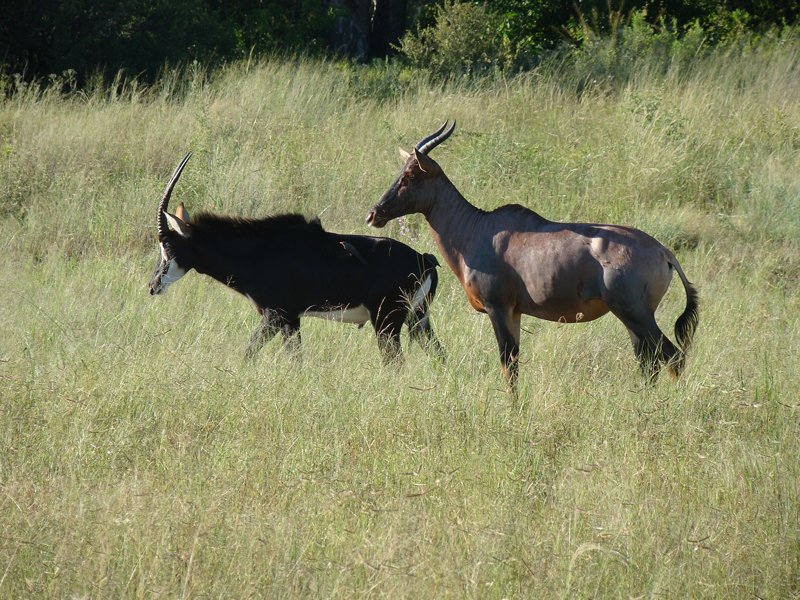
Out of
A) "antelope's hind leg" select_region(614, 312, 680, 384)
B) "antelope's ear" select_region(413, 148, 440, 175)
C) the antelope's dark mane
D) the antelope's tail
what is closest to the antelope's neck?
"antelope's ear" select_region(413, 148, 440, 175)

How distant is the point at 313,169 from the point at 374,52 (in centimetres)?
1104

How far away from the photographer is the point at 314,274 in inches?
339

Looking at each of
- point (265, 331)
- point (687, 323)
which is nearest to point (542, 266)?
point (687, 323)

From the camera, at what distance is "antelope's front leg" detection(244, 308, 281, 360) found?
841 centimetres

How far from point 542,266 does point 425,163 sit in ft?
4.10

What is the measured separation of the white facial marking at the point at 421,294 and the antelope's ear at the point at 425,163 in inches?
35.0

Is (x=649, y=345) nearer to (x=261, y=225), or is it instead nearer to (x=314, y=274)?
(x=314, y=274)

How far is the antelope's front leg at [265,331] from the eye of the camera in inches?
331

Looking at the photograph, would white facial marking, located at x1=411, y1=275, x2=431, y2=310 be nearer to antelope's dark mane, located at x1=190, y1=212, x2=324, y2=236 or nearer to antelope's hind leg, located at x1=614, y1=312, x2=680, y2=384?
antelope's dark mane, located at x1=190, y1=212, x2=324, y2=236

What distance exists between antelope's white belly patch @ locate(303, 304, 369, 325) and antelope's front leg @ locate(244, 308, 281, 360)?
0.25m

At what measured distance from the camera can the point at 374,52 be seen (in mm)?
23422

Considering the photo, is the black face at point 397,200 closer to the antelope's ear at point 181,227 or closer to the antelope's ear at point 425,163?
the antelope's ear at point 425,163

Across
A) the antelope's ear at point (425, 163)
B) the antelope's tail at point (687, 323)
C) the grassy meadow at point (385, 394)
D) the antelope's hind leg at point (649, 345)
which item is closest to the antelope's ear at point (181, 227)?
the grassy meadow at point (385, 394)

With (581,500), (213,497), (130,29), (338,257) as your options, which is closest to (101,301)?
(338,257)
